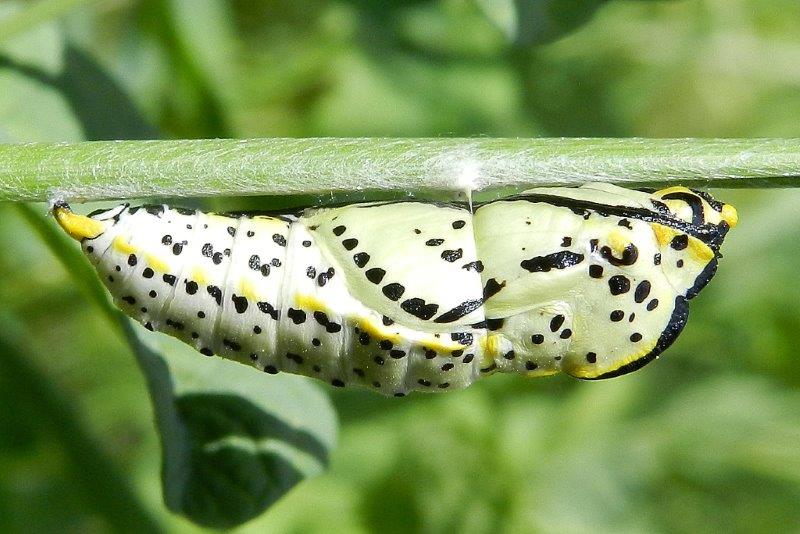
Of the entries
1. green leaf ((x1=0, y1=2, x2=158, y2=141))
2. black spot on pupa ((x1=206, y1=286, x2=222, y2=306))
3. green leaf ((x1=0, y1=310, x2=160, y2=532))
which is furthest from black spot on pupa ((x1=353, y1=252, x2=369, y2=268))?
green leaf ((x1=0, y1=310, x2=160, y2=532))

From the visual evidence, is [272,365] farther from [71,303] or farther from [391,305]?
[71,303]

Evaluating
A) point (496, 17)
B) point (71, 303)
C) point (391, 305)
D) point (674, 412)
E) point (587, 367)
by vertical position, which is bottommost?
point (674, 412)

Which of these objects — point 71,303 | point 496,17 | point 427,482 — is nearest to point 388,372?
point 496,17

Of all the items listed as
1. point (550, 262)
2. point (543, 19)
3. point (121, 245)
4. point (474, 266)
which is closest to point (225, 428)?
point (121, 245)

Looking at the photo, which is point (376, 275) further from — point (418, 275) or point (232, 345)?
point (232, 345)

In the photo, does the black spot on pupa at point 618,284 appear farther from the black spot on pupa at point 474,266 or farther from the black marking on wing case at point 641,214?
the black spot on pupa at point 474,266

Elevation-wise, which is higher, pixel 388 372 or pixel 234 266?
pixel 234 266
